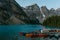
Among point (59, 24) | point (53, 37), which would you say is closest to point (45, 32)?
point (53, 37)

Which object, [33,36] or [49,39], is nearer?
[49,39]

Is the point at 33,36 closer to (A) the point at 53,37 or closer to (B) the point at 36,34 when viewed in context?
(B) the point at 36,34

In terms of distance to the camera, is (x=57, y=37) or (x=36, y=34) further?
(x=36, y=34)

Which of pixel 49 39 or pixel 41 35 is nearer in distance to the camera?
pixel 49 39

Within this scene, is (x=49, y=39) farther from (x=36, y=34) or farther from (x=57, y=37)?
(x=36, y=34)

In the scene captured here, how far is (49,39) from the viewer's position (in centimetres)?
6328

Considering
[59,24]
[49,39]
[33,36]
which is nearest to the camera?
[49,39]

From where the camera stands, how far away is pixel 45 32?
8131 cm

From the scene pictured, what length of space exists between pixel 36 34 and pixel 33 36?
2.08m

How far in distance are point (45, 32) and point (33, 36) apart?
21.3 ft

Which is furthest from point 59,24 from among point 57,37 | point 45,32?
point 57,37

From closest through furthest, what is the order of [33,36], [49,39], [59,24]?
[49,39], [33,36], [59,24]

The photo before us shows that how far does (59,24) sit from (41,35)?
398 feet

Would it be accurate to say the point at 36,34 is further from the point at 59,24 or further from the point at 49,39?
the point at 59,24
